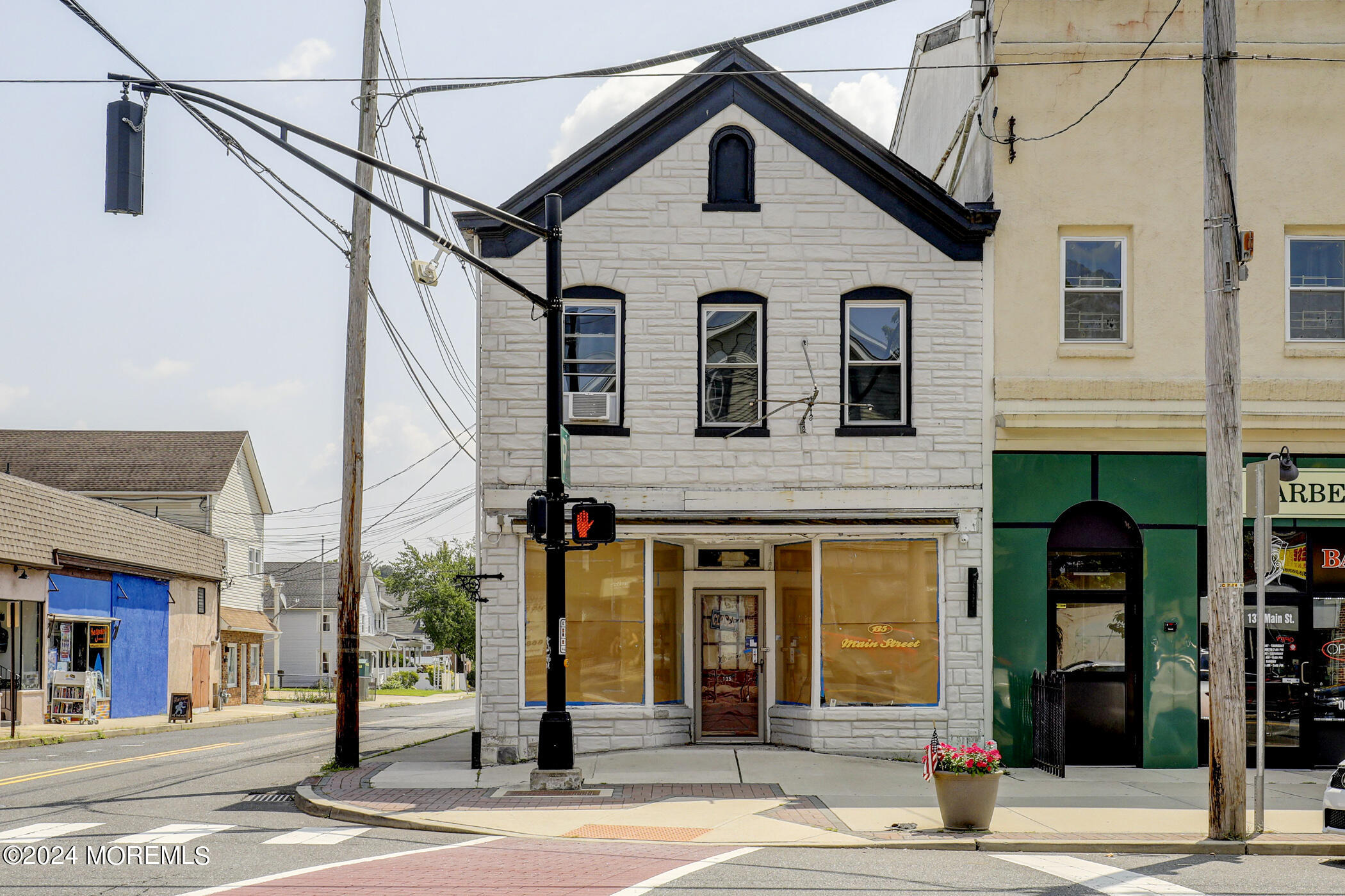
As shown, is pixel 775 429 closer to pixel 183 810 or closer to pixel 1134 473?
pixel 1134 473

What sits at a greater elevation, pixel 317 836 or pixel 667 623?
pixel 667 623

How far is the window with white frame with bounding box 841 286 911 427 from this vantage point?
16.6m

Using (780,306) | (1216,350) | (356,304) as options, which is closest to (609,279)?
(780,306)

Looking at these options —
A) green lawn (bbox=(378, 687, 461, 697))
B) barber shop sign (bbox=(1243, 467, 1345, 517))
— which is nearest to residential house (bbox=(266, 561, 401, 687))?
green lawn (bbox=(378, 687, 461, 697))

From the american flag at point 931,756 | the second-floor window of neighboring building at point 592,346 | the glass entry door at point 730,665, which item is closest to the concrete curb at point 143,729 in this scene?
the glass entry door at point 730,665

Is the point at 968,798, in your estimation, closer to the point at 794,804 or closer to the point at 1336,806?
the point at 794,804

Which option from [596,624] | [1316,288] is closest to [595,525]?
[596,624]

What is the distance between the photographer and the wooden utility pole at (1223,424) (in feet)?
35.9

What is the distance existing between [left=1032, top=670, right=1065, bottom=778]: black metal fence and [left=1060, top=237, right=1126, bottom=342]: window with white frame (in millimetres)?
4447

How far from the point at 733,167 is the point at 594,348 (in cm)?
304

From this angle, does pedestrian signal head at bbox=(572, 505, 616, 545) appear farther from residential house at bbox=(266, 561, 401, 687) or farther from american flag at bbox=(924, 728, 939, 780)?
residential house at bbox=(266, 561, 401, 687)

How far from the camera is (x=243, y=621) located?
45.2m

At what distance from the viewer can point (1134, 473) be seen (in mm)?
16172

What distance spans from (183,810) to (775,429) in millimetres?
8257
